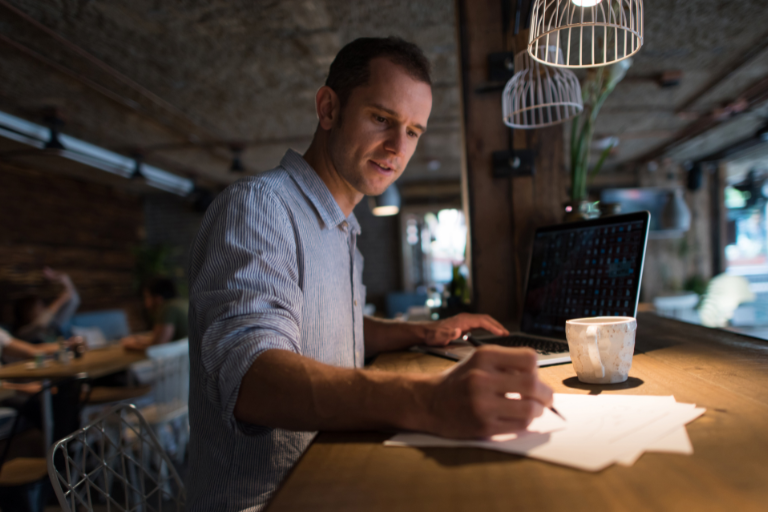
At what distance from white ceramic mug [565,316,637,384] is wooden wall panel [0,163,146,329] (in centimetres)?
694

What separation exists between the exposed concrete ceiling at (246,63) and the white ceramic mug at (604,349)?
2.73 meters

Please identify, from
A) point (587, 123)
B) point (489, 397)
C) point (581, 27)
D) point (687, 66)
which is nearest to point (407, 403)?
point (489, 397)

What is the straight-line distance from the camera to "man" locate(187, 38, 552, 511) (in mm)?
588

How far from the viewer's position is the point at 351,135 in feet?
3.77

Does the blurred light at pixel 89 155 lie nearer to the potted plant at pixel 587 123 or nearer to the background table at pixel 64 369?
the background table at pixel 64 369

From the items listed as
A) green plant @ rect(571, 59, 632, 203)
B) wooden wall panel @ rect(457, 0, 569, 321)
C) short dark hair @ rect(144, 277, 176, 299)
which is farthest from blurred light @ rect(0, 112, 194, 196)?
green plant @ rect(571, 59, 632, 203)

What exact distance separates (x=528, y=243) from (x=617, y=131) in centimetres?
545

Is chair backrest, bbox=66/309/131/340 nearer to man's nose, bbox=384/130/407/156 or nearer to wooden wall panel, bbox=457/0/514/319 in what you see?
wooden wall panel, bbox=457/0/514/319

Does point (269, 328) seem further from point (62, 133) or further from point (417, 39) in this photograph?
point (62, 133)

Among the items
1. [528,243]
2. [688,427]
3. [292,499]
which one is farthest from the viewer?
[528,243]

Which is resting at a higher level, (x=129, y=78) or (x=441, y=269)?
(x=129, y=78)

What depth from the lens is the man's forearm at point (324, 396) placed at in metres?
0.60

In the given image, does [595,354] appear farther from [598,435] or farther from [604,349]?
[598,435]

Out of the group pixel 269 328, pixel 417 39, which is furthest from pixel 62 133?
pixel 269 328
